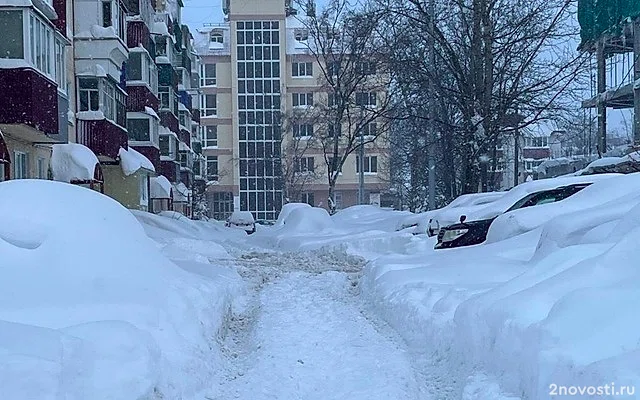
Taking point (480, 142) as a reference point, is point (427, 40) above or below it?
above

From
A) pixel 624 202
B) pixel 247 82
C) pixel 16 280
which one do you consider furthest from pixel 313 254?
pixel 247 82

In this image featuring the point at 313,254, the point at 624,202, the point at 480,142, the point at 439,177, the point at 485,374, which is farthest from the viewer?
the point at 439,177

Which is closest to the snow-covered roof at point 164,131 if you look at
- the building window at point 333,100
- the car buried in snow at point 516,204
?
the building window at point 333,100

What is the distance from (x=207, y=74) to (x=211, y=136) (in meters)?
6.03

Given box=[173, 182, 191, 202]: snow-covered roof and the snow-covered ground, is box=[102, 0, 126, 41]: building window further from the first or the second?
box=[173, 182, 191, 202]: snow-covered roof

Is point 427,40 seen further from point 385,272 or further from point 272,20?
point 272,20

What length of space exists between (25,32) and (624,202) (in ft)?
→ 45.6

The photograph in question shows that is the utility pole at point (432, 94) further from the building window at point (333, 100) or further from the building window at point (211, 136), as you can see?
the building window at point (211, 136)

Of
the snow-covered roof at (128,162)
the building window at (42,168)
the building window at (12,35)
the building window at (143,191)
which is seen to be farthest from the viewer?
the building window at (143,191)

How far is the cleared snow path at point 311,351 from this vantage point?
6.43 m

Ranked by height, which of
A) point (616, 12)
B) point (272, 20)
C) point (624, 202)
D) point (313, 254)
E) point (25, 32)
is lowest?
point (313, 254)

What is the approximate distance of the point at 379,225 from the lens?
2736 cm

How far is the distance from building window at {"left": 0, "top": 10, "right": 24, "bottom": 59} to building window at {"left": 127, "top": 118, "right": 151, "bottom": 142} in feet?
65.9

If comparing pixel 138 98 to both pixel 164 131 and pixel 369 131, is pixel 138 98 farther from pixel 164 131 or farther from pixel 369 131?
pixel 369 131
